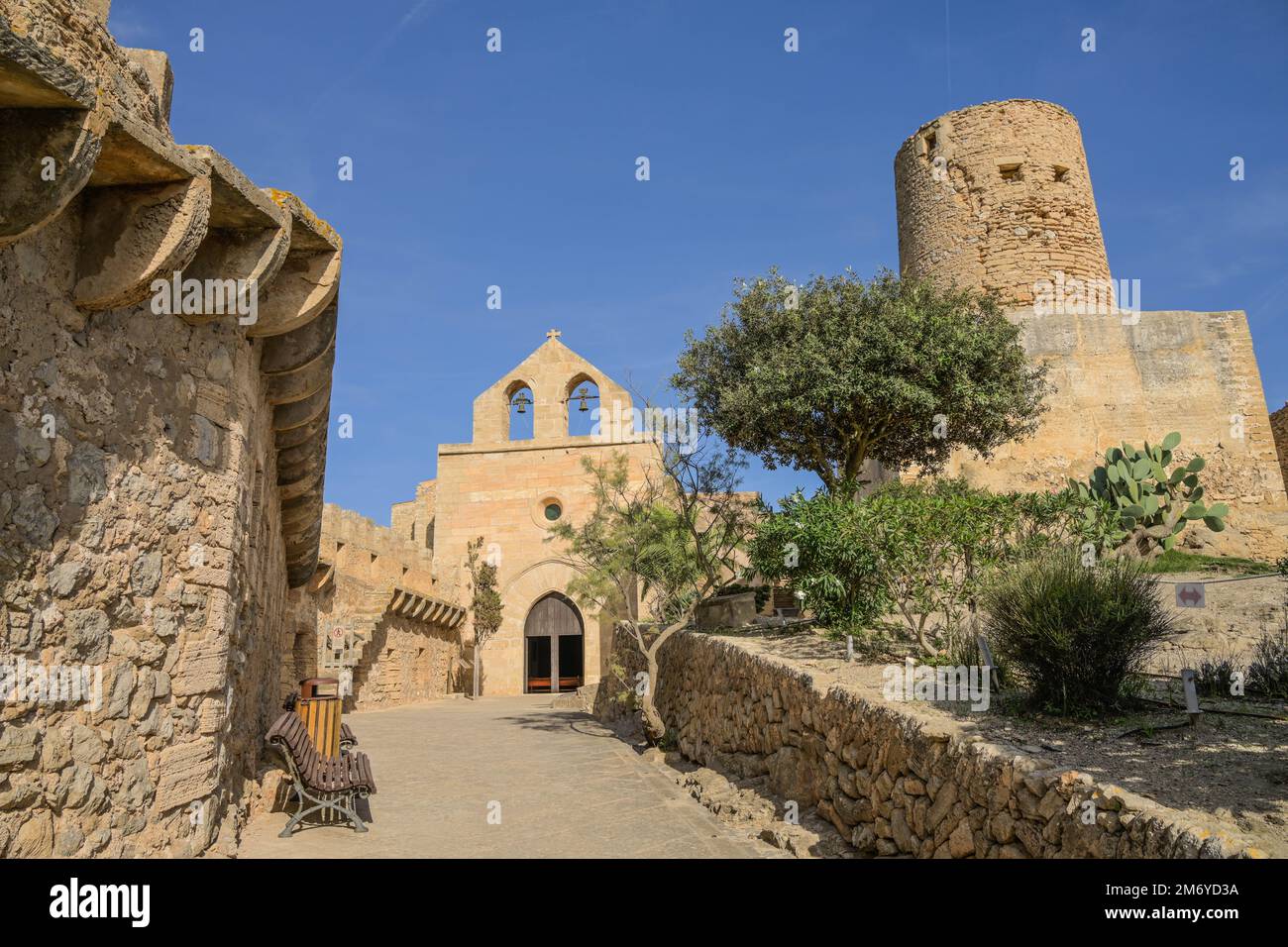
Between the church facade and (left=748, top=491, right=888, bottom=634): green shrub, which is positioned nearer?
(left=748, top=491, right=888, bottom=634): green shrub

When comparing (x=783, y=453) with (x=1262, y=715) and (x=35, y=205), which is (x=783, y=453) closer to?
(x=1262, y=715)

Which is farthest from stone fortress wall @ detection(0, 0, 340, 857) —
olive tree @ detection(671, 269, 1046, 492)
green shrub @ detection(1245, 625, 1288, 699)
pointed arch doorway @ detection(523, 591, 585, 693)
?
pointed arch doorway @ detection(523, 591, 585, 693)

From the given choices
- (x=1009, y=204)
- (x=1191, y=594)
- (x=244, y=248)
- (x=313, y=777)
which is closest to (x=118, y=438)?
(x=244, y=248)

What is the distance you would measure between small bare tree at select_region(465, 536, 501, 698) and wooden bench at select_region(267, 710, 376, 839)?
60.9ft

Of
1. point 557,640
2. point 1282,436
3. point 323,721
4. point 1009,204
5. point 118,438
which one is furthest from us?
point 557,640

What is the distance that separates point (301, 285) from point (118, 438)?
1767mm

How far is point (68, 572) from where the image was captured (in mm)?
3545

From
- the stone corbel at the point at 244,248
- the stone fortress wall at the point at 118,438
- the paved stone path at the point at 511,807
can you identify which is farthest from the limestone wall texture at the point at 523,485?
the stone corbel at the point at 244,248

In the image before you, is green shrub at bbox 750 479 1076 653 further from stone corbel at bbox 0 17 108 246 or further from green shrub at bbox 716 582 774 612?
stone corbel at bbox 0 17 108 246

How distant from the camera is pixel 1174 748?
475 cm

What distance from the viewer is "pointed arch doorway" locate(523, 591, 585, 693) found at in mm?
25781

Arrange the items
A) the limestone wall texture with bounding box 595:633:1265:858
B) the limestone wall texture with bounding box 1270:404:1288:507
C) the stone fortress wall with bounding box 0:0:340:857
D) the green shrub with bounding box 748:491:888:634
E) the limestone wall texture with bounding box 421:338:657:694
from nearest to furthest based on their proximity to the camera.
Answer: the stone fortress wall with bounding box 0:0:340:857 → the limestone wall texture with bounding box 595:633:1265:858 → the green shrub with bounding box 748:491:888:634 → the limestone wall texture with bounding box 1270:404:1288:507 → the limestone wall texture with bounding box 421:338:657:694

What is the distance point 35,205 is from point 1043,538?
8659 mm

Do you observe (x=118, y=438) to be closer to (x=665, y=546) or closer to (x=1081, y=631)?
(x=1081, y=631)
